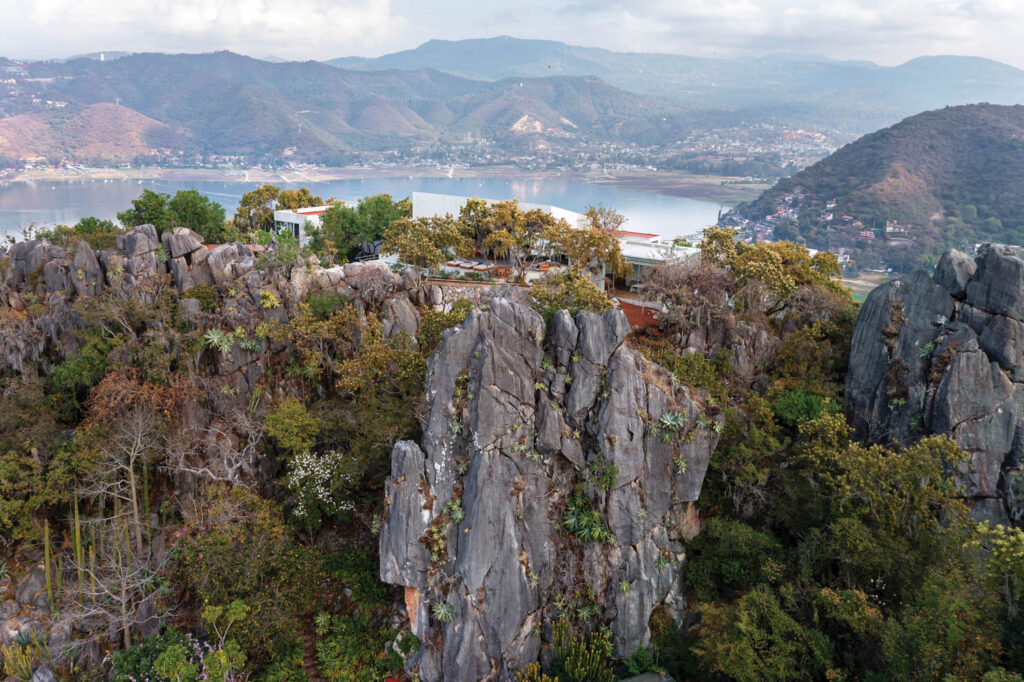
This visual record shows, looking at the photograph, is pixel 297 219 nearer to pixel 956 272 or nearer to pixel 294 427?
pixel 294 427

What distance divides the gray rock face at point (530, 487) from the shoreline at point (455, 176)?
357ft

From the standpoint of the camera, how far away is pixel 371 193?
13500 cm

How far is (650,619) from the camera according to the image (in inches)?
761

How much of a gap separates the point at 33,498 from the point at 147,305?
9.35m

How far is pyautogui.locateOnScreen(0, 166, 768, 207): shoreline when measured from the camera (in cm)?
13100

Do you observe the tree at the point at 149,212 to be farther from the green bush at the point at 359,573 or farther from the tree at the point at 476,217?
the green bush at the point at 359,573

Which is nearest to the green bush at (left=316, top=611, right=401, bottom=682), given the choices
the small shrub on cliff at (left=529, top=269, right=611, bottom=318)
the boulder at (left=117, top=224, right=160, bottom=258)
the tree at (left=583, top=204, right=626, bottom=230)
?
the small shrub on cliff at (left=529, top=269, right=611, bottom=318)

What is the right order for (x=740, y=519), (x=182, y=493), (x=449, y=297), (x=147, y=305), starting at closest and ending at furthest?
(x=740, y=519)
(x=182, y=493)
(x=147, y=305)
(x=449, y=297)

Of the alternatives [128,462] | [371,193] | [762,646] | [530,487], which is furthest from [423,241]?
[371,193]

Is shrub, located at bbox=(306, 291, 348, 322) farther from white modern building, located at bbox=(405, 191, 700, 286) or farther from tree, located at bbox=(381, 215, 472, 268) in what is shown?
white modern building, located at bbox=(405, 191, 700, 286)

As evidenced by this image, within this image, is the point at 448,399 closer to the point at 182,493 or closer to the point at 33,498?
the point at 182,493

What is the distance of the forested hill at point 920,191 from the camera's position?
6494 centimetres

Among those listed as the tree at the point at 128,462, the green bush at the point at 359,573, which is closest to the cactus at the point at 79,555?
the tree at the point at 128,462

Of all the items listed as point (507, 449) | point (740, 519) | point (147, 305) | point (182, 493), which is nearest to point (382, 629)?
point (507, 449)
